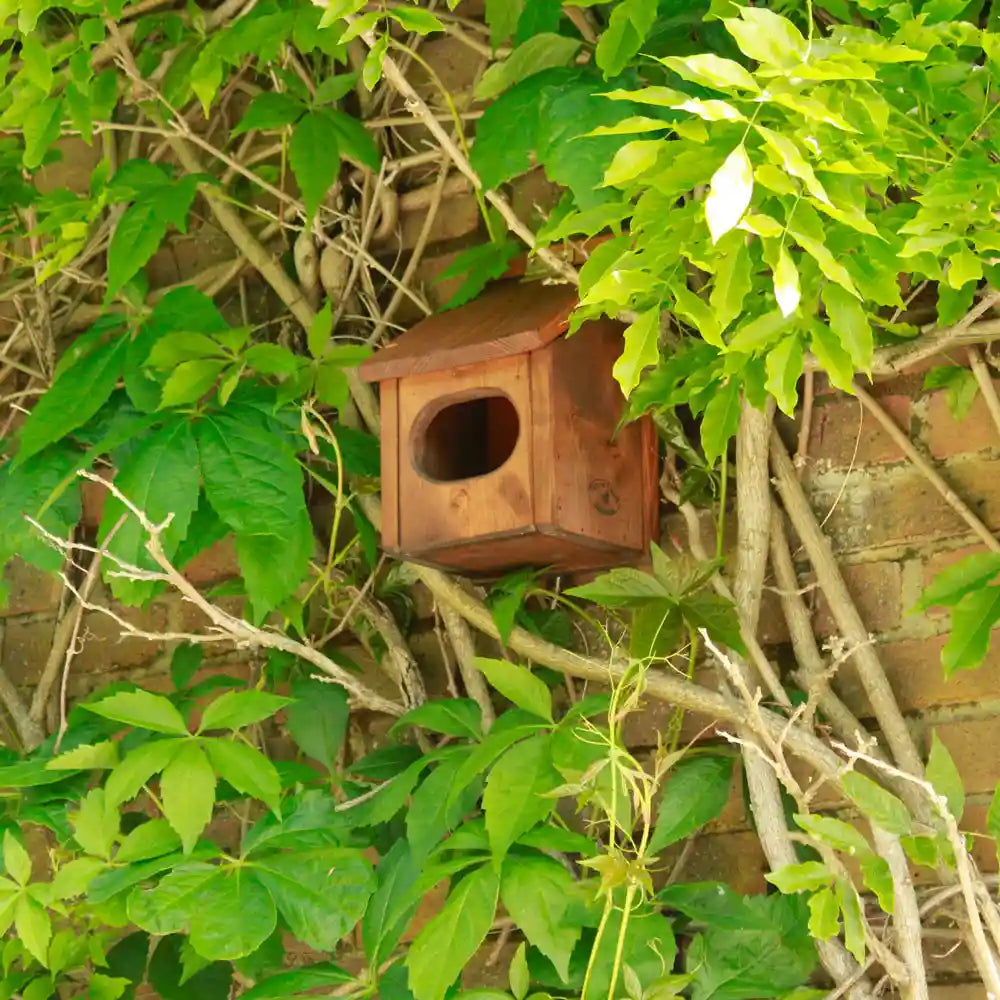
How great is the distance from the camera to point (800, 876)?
1289mm

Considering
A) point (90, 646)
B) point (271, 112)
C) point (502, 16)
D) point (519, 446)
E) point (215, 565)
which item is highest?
point (502, 16)

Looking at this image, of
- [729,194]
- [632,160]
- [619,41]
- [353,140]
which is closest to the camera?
[729,194]

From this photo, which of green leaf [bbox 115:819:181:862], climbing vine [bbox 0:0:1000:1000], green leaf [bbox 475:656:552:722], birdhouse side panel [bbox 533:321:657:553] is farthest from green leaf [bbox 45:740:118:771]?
birdhouse side panel [bbox 533:321:657:553]

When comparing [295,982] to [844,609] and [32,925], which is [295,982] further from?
[844,609]

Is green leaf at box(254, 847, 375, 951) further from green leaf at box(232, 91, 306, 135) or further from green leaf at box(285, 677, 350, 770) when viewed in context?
green leaf at box(232, 91, 306, 135)

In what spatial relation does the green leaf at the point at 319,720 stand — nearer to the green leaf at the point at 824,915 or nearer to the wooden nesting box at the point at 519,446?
the wooden nesting box at the point at 519,446

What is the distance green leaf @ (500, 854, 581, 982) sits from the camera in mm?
1468

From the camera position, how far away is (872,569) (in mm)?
1729

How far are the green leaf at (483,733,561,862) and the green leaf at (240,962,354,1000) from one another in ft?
0.81

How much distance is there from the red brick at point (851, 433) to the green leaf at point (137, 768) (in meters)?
0.77

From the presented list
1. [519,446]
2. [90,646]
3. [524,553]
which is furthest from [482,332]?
[90,646]

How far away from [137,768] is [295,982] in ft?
0.87

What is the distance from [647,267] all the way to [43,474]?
89 cm

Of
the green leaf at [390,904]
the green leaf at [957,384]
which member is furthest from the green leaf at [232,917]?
the green leaf at [957,384]
